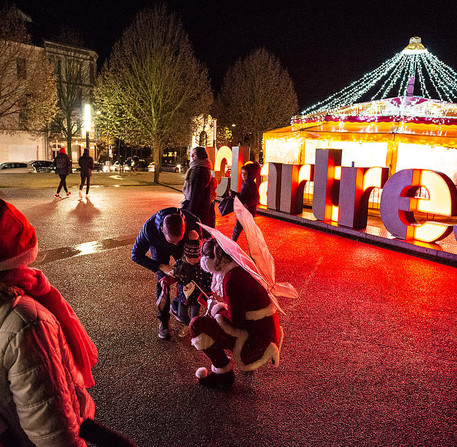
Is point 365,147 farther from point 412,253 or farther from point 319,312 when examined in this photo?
point 319,312

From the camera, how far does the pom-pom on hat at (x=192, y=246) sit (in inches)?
159

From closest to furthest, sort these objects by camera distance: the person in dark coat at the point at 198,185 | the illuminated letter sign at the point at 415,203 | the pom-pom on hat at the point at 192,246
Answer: the pom-pom on hat at the point at 192,246 < the person in dark coat at the point at 198,185 < the illuminated letter sign at the point at 415,203

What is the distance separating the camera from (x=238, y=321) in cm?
333

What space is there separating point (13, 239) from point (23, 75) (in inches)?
943

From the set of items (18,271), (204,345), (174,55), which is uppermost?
(174,55)

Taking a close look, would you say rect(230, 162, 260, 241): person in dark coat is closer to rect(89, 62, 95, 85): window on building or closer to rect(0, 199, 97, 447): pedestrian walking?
rect(0, 199, 97, 447): pedestrian walking

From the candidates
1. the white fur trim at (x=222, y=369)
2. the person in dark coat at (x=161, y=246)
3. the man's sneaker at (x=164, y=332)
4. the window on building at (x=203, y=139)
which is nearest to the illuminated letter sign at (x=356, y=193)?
the person in dark coat at (x=161, y=246)

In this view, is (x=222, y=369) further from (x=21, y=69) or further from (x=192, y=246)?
(x=21, y=69)

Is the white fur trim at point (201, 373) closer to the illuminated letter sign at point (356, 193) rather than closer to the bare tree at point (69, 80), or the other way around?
the illuminated letter sign at point (356, 193)

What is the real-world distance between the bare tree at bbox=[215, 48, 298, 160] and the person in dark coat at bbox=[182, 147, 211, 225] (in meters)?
31.7

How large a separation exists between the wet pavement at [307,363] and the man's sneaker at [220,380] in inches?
3.0

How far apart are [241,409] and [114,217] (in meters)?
9.48

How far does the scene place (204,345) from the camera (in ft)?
11.3

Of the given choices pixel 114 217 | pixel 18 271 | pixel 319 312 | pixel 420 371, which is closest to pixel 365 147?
pixel 114 217
